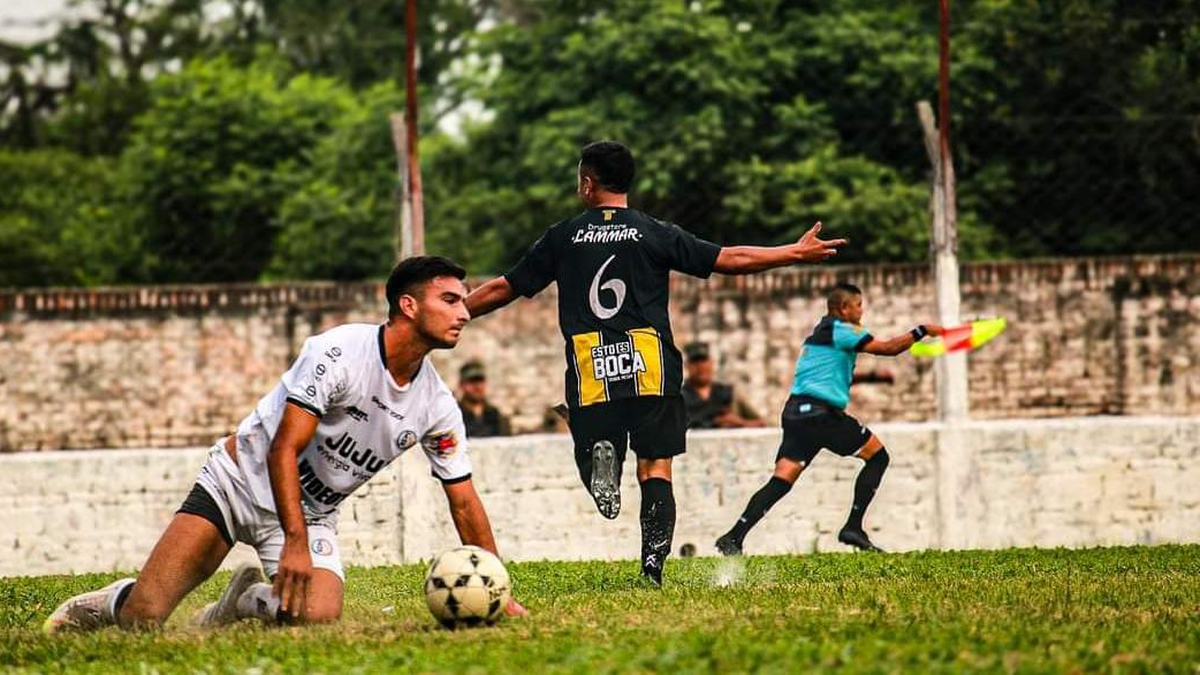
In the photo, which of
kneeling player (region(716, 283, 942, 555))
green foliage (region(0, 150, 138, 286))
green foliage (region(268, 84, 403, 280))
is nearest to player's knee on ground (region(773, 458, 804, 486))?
kneeling player (region(716, 283, 942, 555))

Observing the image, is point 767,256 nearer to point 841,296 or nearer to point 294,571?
point 294,571

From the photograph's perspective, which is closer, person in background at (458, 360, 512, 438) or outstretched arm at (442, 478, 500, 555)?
outstretched arm at (442, 478, 500, 555)

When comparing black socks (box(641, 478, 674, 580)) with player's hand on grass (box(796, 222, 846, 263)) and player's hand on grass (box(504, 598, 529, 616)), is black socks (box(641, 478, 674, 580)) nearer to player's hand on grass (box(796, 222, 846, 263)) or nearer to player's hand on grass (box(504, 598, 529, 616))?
player's hand on grass (box(796, 222, 846, 263))

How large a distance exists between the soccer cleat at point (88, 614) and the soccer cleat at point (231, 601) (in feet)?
1.14

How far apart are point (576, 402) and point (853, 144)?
1734cm

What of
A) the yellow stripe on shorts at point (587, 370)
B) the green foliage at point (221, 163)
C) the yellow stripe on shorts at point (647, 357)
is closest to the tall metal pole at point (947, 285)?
the yellow stripe on shorts at point (647, 357)

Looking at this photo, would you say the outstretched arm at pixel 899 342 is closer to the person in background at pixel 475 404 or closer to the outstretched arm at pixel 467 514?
the outstretched arm at pixel 467 514

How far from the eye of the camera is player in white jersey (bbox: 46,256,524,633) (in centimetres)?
786

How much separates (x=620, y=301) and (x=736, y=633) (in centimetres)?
283

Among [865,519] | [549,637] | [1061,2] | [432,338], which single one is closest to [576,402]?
[432,338]

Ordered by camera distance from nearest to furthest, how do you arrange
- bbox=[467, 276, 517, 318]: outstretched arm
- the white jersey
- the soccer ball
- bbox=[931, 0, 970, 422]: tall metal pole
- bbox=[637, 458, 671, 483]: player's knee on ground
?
1. the soccer ball
2. the white jersey
3. bbox=[637, 458, 671, 483]: player's knee on ground
4. bbox=[467, 276, 517, 318]: outstretched arm
5. bbox=[931, 0, 970, 422]: tall metal pole

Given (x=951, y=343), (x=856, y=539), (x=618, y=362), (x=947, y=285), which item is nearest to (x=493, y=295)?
(x=618, y=362)

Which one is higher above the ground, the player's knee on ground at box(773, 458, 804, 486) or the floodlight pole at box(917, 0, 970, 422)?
the floodlight pole at box(917, 0, 970, 422)

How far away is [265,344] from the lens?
63.5 feet
